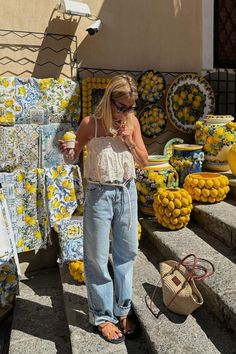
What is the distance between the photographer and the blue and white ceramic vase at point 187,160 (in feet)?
11.3

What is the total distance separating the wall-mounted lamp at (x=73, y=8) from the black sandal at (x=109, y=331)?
8.74ft

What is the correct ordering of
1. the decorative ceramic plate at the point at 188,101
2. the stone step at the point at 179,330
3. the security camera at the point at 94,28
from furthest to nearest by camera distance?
the decorative ceramic plate at the point at 188,101, the security camera at the point at 94,28, the stone step at the point at 179,330

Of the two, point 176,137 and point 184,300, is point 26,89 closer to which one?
point 176,137

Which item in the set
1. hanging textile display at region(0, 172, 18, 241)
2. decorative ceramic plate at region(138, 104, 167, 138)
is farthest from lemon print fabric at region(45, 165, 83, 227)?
decorative ceramic plate at region(138, 104, 167, 138)

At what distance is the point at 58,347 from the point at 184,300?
100 centimetres

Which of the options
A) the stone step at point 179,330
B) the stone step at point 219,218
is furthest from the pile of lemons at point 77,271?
the stone step at point 219,218

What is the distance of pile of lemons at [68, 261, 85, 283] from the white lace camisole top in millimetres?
1163

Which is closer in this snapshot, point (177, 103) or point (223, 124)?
point (223, 124)

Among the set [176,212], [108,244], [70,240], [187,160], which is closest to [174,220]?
[176,212]

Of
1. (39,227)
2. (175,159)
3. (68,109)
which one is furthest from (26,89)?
(175,159)

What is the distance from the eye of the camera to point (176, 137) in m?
4.04

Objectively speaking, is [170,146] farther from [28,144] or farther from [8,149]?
[8,149]

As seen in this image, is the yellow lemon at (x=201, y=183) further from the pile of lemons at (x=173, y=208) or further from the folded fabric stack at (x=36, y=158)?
the folded fabric stack at (x=36, y=158)

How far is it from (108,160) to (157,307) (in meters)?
1.04
